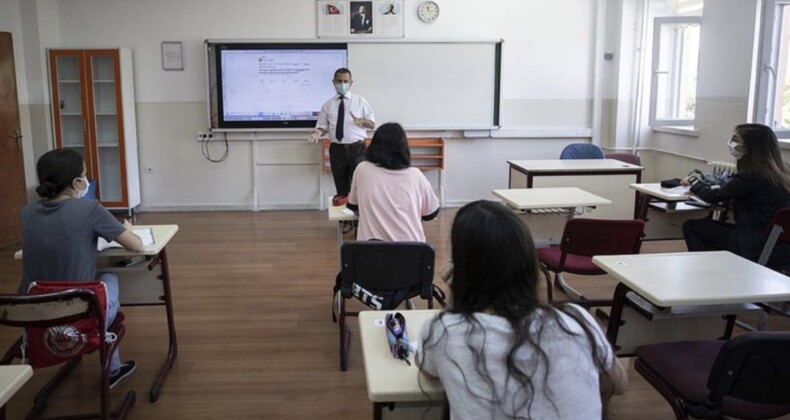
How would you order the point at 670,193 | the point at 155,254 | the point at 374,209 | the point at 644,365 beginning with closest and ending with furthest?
the point at 644,365 → the point at 155,254 → the point at 374,209 → the point at 670,193

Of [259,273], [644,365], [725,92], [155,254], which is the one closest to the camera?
[644,365]

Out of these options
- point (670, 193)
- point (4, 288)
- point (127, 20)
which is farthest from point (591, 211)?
point (127, 20)

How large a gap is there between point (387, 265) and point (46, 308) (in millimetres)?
1363

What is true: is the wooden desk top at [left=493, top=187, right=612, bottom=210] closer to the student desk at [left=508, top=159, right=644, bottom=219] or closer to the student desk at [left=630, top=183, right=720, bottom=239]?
the student desk at [left=630, top=183, right=720, bottom=239]

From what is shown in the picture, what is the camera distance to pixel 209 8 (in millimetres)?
7094

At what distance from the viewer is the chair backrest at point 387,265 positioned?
2.91m

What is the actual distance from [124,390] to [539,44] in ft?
19.2

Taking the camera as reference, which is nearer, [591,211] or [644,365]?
[644,365]

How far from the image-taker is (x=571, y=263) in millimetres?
3746

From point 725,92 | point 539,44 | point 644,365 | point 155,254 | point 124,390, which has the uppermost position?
point 539,44

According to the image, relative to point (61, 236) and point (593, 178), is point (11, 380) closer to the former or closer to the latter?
point (61, 236)

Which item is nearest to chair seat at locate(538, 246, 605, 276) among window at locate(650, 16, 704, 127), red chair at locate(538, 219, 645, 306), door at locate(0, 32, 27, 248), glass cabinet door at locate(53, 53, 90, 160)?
red chair at locate(538, 219, 645, 306)

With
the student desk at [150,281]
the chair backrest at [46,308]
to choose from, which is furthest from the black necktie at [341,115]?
the chair backrest at [46,308]

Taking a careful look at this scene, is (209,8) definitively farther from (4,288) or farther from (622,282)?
(622,282)
